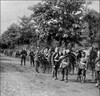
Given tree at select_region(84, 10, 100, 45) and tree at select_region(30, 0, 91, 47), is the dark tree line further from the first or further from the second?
tree at select_region(84, 10, 100, 45)

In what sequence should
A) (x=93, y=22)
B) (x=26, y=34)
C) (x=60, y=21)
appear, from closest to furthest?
(x=60, y=21) < (x=93, y=22) < (x=26, y=34)

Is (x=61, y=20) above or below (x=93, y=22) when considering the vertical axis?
below

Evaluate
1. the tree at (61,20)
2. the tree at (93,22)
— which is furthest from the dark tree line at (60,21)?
the tree at (93,22)

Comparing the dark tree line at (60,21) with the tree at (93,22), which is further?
the tree at (93,22)

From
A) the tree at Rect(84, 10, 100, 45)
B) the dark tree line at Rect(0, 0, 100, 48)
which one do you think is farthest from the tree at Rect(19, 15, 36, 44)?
the dark tree line at Rect(0, 0, 100, 48)

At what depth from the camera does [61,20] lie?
2491 cm

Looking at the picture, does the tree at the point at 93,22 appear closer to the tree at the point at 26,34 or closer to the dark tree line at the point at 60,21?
the dark tree line at the point at 60,21

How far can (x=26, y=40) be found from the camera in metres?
50.5

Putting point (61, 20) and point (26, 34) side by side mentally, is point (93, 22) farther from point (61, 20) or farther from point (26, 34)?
point (26, 34)

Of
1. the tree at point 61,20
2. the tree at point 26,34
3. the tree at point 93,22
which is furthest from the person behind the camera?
the tree at point 26,34

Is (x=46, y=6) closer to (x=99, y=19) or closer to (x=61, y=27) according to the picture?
(x=61, y=27)

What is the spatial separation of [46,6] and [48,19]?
165cm

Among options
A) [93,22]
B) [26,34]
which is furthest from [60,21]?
[26,34]

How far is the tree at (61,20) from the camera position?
2467cm
